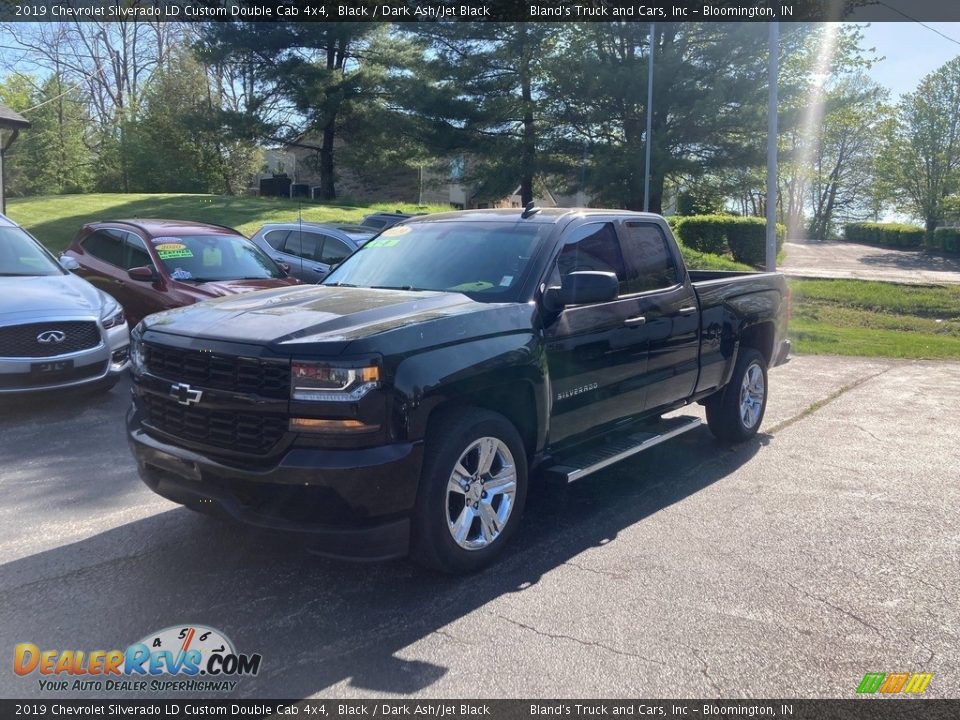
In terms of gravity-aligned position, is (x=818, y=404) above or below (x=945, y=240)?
below

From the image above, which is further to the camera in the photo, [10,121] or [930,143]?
[930,143]

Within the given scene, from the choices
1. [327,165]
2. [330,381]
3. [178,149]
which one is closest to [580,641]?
[330,381]

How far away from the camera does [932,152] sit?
198 feet

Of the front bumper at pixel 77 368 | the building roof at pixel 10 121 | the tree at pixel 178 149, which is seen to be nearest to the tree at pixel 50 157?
the tree at pixel 178 149

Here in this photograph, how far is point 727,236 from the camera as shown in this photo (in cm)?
2958

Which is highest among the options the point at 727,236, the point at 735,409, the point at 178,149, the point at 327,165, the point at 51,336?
the point at 178,149

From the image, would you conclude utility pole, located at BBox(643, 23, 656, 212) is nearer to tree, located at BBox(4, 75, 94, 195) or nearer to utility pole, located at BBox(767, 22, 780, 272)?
utility pole, located at BBox(767, 22, 780, 272)

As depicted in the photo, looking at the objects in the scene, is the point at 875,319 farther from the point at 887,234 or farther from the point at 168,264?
the point at 887,234

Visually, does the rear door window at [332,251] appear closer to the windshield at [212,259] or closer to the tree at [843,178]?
the windshield at [212,259]

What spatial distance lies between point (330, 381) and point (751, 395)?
4736mm

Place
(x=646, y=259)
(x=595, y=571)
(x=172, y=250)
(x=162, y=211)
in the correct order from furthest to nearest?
(x=162, y=211) < (x=172, y=250) < (x=646, y=259) < (x=595, y=571)

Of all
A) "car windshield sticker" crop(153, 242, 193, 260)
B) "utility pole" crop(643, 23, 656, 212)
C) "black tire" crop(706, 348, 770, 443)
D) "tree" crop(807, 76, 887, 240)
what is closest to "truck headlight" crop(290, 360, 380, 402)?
"black tire" crop(706, 348, 770, 443)

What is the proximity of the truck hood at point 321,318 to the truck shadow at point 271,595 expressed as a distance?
3.16 feet

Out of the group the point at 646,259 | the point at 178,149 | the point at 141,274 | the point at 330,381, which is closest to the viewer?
the point at 330,381
